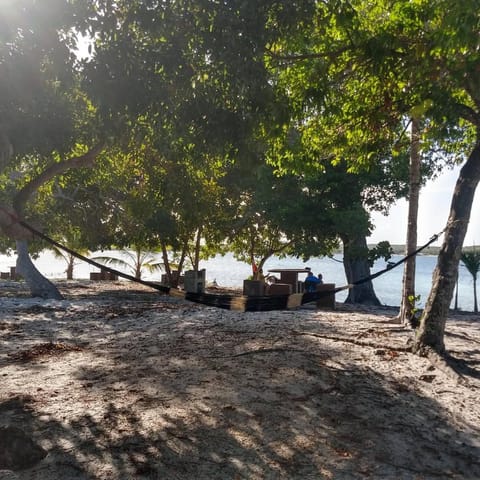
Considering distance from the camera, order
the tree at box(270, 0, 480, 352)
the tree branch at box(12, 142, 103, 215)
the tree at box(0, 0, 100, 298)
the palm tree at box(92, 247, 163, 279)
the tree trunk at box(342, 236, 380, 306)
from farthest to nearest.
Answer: the palm tree at box(92, 247, 163, 279) < the tree trunk at box(342, 236, 380, 306) < the tree branch at box(12, 142, 103, 215) < the tree at box(270, 0, 480, 352) < the tree at box(0, 0, 100, 298)

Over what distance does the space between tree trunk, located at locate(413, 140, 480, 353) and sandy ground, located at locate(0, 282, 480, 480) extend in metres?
0.43

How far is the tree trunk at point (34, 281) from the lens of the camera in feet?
45.2

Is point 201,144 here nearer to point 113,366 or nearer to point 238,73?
point 238,73

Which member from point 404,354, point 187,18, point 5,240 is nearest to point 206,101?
point 187,18

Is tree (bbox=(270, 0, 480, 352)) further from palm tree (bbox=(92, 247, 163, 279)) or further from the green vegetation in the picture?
palm tree (bbox=(92, 247, 163, 279))

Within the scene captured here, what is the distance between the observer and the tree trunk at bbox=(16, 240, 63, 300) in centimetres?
1379

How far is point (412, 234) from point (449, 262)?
306 centimetres

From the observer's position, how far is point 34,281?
14.0 m

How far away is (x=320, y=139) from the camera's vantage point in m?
8.23

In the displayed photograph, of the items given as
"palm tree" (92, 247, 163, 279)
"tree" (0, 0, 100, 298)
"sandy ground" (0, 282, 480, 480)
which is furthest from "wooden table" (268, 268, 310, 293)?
"palm tree" (92, 247, 163, 279)

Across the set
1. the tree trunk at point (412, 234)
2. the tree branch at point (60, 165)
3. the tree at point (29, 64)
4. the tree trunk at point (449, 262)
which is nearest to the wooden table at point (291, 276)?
the tree trunk at point (412, 234)

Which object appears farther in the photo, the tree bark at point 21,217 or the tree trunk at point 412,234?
the tree trunk at point 412,234

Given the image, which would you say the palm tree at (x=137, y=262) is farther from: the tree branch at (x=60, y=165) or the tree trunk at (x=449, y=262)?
the tree trunk at (x=449, y=262)

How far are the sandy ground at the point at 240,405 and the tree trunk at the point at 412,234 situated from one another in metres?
1.27
